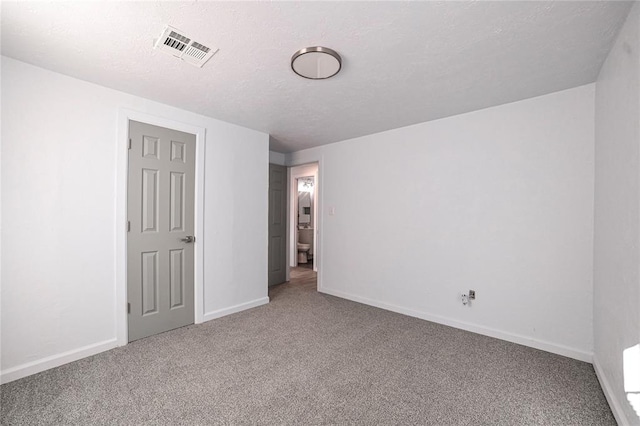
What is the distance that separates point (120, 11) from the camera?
1543 millimetres

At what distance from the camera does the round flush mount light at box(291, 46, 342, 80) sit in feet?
6.11

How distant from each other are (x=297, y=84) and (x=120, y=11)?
1233mm

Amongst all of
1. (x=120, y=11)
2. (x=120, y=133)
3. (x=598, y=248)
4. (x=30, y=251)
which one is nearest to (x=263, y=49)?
(x=120, y=11)

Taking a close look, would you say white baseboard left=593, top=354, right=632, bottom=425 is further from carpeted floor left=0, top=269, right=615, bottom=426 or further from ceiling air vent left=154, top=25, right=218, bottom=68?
ceiling air vent left=154, top=25, right=218, bottom=68

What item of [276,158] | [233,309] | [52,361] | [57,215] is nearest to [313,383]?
[233,309]

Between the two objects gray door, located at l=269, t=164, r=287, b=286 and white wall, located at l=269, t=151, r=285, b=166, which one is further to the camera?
white wall, located at l=269, t=151, r=285, b=166

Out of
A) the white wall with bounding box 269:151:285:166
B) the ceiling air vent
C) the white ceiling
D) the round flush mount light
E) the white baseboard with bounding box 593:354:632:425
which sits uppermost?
the white ceiling

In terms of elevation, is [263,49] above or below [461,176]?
above

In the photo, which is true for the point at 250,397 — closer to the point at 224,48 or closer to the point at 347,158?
the point at 224,48

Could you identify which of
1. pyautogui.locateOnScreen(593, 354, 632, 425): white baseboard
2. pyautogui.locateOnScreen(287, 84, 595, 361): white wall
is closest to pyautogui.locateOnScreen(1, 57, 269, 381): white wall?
pyautogui.locateOnScreen(287, 84, 595, 361): white wall

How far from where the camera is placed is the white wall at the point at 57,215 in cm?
206

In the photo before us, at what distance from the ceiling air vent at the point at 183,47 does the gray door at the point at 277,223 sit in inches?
107

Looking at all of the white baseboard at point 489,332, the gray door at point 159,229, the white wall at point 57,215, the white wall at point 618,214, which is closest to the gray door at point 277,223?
the white baseboard at point 489,332

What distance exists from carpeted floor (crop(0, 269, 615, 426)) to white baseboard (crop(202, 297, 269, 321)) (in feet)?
1.04
